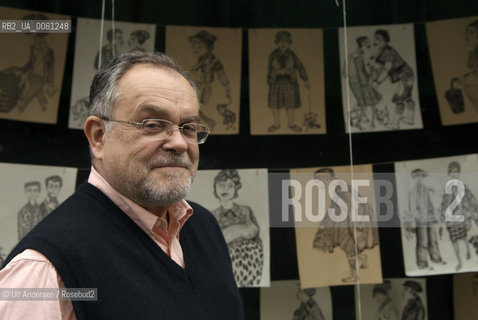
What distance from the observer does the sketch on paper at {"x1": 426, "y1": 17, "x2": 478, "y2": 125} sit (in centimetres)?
129

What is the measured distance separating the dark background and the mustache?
1.47ft

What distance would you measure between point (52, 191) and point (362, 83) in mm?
923

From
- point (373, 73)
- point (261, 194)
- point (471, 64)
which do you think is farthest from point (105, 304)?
point (471, 64)

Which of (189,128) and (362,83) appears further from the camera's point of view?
(362,83)

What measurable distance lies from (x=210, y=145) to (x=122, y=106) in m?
0.50

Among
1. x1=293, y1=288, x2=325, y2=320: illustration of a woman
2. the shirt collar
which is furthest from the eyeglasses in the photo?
x1=293, y1=288, x2=325, y2=320: illustration of a woman

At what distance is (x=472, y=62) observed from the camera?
1.29 m

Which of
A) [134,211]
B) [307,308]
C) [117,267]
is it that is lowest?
[307,308]

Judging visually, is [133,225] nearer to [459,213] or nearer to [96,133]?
[96,133]

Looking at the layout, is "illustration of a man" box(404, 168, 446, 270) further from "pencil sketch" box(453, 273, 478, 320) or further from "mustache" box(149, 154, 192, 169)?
"mustache" box(149, 154, 192, 169)

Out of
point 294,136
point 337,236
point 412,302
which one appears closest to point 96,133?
point 294,136

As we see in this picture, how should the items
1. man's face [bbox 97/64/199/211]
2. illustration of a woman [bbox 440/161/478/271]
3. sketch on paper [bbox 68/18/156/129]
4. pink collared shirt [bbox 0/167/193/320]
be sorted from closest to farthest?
1. pink collared shirt [bbox 0/167/193/320]
2. man's face [bbox 97/64/199/211]
3. illustration of a woman [bbox 440/161/478/271]
4. sketch on paper [bbox 68/18/156/129]

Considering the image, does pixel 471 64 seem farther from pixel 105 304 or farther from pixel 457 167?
pixel 105 304

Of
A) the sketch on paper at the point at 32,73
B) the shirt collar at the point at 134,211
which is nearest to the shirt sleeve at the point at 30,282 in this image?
the shirt collar at the point at 134,211
